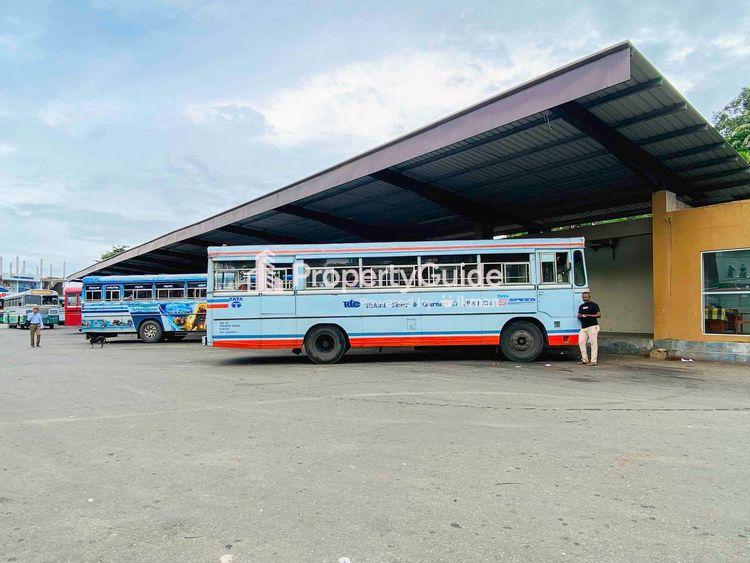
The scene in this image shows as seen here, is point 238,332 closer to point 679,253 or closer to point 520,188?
point 520,188

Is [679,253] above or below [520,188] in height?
below

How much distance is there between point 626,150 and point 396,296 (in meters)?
6.69

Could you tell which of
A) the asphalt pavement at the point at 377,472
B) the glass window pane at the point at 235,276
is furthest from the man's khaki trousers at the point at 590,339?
the glass window pane at the point at 235,276

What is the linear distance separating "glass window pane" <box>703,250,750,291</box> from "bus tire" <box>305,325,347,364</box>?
30.9ft

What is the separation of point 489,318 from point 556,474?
8.43m

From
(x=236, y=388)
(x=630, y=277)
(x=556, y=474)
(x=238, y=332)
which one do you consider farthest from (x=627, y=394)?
(x=630, y=277)

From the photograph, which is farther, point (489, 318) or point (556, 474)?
point (489, 318)

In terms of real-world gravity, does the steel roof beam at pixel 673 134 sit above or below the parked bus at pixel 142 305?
above

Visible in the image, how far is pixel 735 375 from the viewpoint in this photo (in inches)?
406

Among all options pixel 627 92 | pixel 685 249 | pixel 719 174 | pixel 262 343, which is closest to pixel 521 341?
pixel 685 249

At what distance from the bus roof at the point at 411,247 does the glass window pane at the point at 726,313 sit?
11.8 feet

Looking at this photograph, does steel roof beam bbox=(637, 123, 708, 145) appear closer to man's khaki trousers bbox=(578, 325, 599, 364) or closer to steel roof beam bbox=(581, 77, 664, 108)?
steel roof beam bbox=(581, 77, 664, 108)

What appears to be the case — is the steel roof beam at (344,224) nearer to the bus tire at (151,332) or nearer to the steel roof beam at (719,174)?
the bus tire at (151,332)

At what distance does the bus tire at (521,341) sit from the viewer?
12648 millimetres
